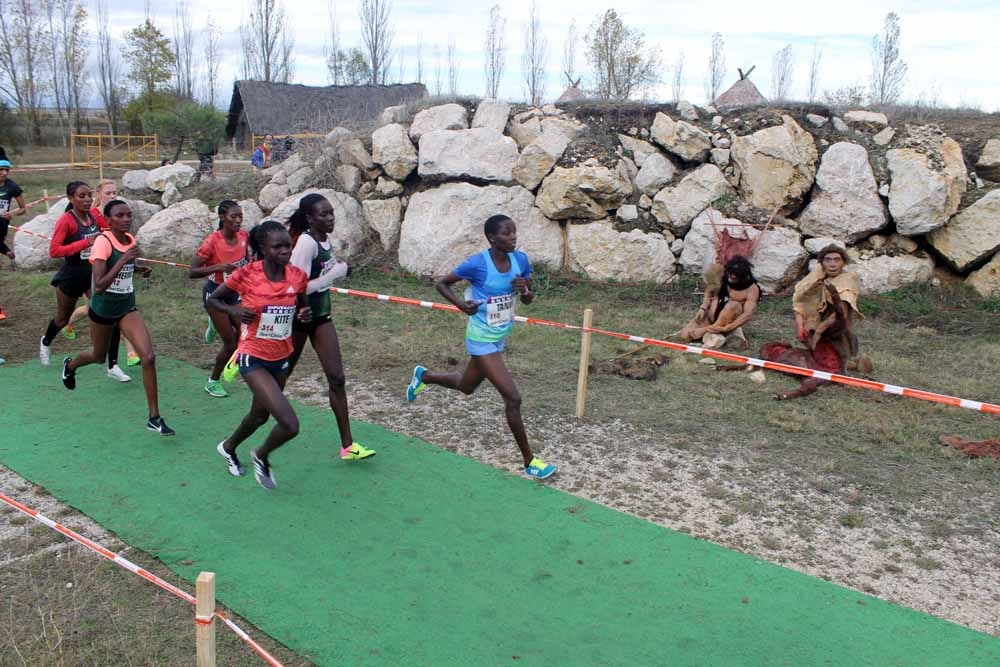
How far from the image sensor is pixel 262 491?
5.31m

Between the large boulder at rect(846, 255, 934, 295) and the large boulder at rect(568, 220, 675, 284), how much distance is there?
2.79m

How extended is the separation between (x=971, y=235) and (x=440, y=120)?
8812 mm

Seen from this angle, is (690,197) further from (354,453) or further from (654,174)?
(354,453)

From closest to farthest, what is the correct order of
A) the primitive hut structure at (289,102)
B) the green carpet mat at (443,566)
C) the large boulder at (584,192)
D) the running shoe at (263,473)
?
the green carpet mat at (443,566) → the running shoe at (263,473) → the large boulder at (584,192) → the primitive hut structure at (289,102)

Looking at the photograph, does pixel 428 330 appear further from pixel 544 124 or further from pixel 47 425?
pixel 544 124

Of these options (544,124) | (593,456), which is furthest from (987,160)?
(593,456)

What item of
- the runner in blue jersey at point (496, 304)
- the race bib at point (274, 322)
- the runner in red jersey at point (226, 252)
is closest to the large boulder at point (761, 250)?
the runner in blue jersey at point (496, 304)

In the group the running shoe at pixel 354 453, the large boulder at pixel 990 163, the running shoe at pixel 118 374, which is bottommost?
the running shoe at pixel 354 453

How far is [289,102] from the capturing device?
131 feet

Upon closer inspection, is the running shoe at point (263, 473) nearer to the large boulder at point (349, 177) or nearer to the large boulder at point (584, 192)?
the large boulder at point (584, 192)

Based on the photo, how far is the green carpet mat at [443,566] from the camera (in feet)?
12.1

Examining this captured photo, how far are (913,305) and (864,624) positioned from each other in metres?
8.26

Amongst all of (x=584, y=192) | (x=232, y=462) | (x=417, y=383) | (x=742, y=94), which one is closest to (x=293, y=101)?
(x=742, y=94)

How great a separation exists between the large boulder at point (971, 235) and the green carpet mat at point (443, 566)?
885cm
